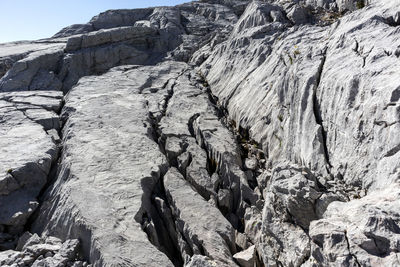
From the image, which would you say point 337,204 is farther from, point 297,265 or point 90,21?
point 90,21

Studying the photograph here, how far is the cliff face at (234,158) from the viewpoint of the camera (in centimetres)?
1206

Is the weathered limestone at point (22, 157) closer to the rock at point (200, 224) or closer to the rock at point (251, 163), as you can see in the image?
the rock at point (200, 224)

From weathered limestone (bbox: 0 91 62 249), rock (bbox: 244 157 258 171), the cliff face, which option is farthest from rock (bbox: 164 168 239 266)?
weathered limestone (bbox: 0 91 62 249)

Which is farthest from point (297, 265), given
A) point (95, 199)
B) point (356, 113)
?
point (95, 199)

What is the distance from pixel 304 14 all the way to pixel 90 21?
49.0 meters

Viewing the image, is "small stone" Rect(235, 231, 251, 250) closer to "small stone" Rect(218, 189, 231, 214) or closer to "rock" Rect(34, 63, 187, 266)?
"small stone" Rect(218, 189, 231, 214)

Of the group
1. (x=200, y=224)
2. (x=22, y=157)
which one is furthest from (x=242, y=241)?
(x=22, y=157)

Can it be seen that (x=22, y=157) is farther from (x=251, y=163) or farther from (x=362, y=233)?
(x=362, y=233)

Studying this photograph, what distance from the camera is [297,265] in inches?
442

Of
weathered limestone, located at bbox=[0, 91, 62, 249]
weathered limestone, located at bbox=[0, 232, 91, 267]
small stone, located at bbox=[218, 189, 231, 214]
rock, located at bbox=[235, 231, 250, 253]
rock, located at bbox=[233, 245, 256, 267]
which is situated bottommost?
rock, located at bbox=[235, 231, 250, 253]

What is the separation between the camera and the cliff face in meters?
12.1

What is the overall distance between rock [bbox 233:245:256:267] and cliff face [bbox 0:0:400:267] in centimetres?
9

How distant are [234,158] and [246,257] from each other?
791 cm

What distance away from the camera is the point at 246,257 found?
14.6 meters
